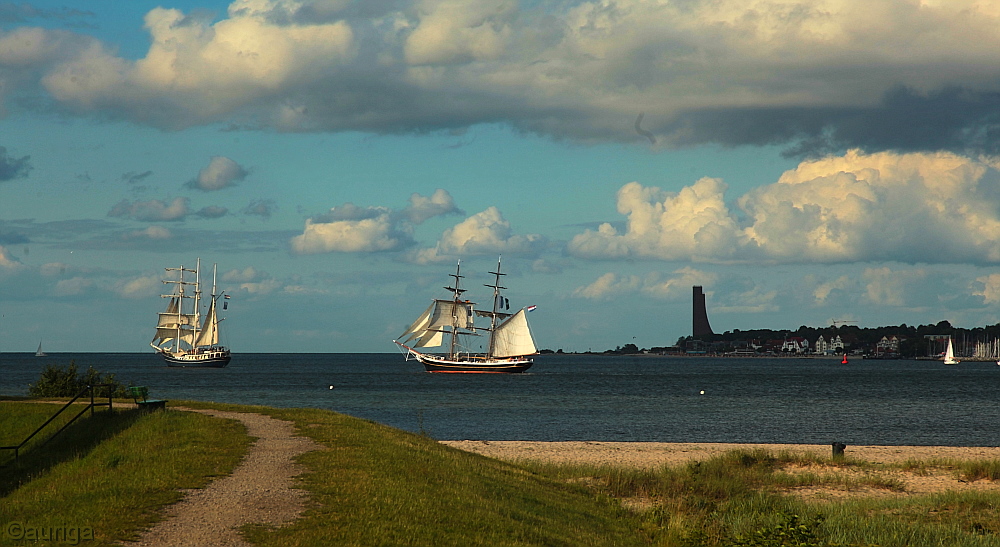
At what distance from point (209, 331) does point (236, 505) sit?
6765 inches

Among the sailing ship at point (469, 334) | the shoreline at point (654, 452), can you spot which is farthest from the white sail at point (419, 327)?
the shoreline at point (654, 452)

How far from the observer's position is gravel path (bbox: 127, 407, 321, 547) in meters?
13.6

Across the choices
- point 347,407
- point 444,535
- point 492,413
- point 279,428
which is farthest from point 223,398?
point 444,535

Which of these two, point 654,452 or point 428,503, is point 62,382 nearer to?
point 654,452

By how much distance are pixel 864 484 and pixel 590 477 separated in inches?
331

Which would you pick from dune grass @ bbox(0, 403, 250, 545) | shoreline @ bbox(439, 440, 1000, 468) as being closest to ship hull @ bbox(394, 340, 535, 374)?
shoreline @ bbox(439, 440, 1000, 468)

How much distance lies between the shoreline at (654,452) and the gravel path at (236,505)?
1573 cm

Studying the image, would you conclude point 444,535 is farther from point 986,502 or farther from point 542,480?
point 986,502

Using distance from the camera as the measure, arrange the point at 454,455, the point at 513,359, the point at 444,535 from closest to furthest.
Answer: the point at 444,535, the point at 454,455, the point at 513,359

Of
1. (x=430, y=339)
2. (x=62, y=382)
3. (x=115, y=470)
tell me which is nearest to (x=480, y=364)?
(x=430, y=339)

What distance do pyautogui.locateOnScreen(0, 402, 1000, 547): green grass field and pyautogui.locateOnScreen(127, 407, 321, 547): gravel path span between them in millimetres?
345

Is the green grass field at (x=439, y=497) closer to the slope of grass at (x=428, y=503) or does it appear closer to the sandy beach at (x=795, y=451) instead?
the slope of grass at (x=428, y=503)

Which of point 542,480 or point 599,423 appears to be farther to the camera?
point 599,423

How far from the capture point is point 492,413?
69125 mm
